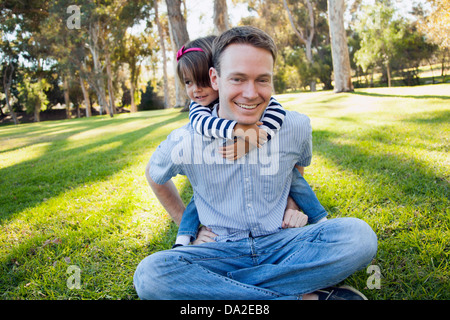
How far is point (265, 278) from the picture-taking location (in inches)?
64.4

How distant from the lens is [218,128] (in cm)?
182

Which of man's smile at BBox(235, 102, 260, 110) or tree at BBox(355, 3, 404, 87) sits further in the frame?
tree at BBox(355, 3, 404, 87)

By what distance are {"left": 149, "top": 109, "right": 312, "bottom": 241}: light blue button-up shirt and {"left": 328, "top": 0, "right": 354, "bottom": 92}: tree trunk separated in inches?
505

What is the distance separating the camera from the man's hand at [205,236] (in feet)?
6.47

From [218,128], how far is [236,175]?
32cm

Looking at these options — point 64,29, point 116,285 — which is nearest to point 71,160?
point 116,285

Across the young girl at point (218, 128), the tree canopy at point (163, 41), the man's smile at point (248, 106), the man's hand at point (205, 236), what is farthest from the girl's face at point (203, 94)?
the tree canopy at point (163, 41)

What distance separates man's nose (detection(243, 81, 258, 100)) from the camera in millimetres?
1774

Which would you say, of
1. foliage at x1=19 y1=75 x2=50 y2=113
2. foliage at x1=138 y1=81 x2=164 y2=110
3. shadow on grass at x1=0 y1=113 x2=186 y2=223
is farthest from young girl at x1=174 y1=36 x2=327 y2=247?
foliage at x1=138 y1=81 x2=164 y2=110

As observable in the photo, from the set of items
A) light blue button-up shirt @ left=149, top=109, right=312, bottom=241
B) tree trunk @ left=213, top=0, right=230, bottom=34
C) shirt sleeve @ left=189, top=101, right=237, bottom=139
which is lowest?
light blue button-up shirt @ left=149, top=109, right=312, bottom=241

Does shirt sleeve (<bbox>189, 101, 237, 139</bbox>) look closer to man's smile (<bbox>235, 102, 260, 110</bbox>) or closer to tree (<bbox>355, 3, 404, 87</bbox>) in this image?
man's smile (<bbox>235, 102, 260, 110</bbox>)

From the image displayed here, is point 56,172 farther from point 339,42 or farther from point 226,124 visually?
point 339,42

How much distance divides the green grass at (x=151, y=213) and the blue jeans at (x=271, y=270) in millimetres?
362
